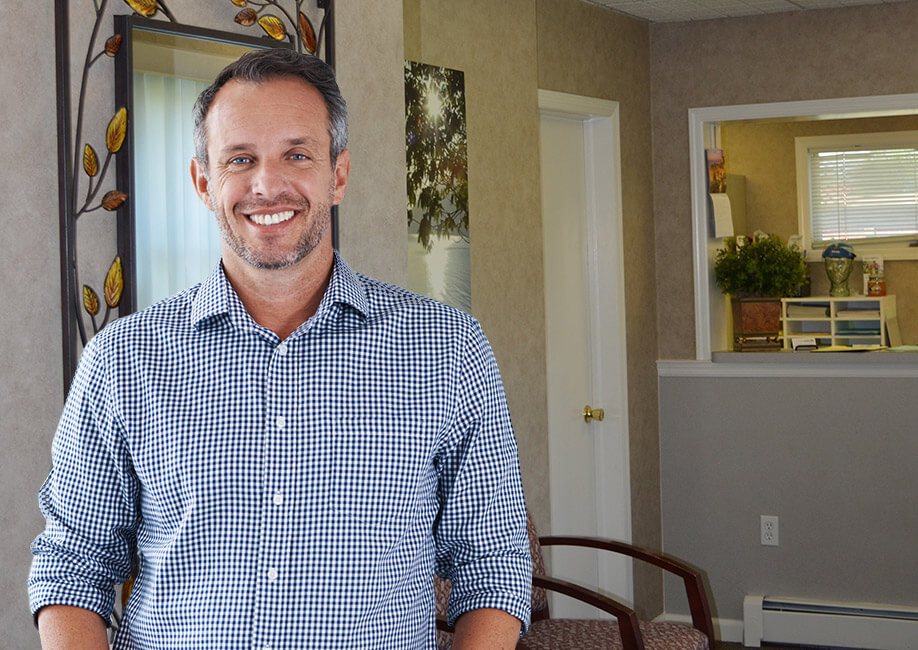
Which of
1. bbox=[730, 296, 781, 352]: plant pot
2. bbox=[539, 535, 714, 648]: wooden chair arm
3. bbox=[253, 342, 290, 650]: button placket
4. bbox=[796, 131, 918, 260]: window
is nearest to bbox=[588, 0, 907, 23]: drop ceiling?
bbox=[730, 296, 781, 352]: plant pot

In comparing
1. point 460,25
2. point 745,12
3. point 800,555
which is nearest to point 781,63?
point 745,12

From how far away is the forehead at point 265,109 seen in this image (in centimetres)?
143

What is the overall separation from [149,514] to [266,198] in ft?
1.30

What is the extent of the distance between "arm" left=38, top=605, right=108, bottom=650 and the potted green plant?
4361 mm

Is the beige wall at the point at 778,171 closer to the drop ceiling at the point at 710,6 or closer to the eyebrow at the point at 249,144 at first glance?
the drop ceiling at the point at 710,6

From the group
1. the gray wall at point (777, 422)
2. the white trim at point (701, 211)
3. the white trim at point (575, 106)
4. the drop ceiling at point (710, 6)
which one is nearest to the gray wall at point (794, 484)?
the gray wall at point (777, 422)

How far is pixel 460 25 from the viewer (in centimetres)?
415

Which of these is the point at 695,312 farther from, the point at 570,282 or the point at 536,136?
the point at 536,136

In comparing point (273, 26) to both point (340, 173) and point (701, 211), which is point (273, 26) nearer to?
point (340, 173)

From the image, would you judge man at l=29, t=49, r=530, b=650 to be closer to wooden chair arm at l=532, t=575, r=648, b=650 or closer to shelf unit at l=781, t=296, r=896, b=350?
wooden chair arm at l=532, t=575, r=648, b=650

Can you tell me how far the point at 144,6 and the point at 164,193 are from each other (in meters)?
0.33

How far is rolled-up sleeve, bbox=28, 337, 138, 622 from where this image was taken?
1.41 meters

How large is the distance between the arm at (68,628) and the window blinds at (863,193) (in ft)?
19.8

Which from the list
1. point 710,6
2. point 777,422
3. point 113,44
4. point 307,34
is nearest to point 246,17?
point 307,34
